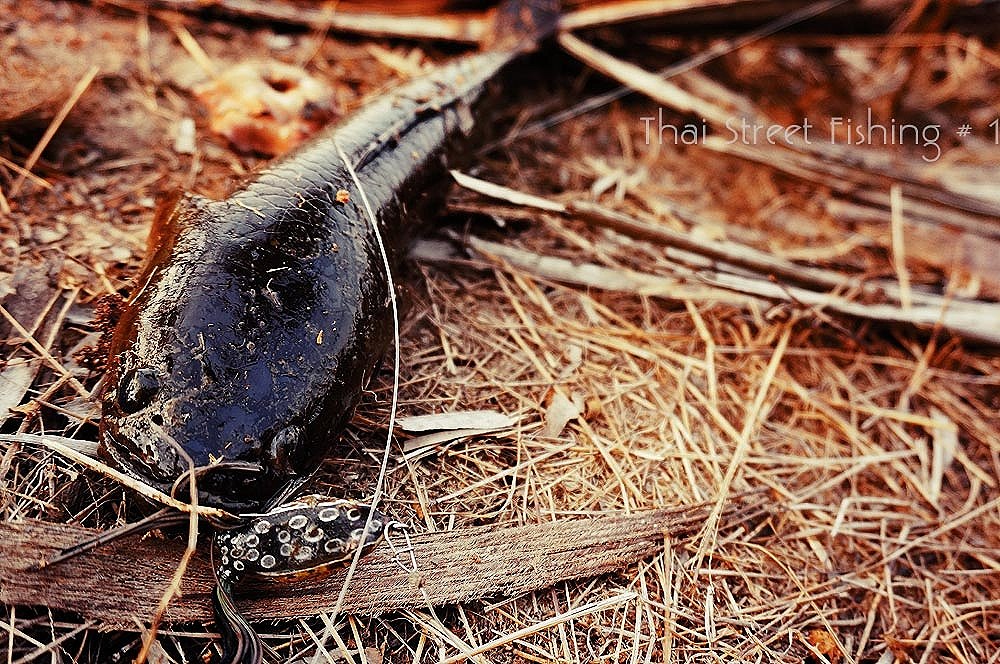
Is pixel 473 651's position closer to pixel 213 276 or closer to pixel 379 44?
pixel 213 276

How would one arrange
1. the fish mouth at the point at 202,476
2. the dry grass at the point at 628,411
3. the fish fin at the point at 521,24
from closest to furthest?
the fish mouth at the point at 202,476 < the dry grass at the point at 628,411 < the fish fin at the point at 521,24

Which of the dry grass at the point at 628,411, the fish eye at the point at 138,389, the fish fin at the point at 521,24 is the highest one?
the fish fin at the point at 521,24

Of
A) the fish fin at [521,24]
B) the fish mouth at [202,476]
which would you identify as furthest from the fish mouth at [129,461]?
the fish fin at [521,24]

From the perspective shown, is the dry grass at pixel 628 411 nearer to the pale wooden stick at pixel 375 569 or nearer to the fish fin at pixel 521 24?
the pale wooden stick at pixel 375 569

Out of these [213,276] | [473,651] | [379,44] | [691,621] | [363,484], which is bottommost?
[691,621]

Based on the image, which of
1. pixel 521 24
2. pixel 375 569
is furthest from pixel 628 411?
pixel 521 24

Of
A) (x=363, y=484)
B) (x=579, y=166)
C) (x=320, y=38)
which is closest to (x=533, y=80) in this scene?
(x=579, y=166)
